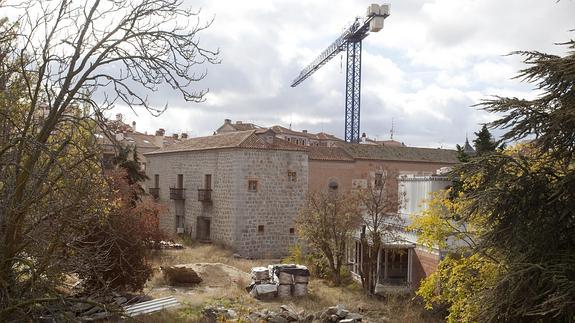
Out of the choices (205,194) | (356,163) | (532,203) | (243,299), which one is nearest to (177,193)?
(205,194)

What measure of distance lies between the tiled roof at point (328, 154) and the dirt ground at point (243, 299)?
1113 centimetres

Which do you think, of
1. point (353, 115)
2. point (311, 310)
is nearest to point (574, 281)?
point (311, 310)

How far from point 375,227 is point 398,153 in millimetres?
18518

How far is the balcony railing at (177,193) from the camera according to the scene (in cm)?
3228

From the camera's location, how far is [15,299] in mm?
6707

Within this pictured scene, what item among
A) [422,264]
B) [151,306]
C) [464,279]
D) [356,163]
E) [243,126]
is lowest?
[151,306]

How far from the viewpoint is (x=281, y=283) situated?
1880 centimetres

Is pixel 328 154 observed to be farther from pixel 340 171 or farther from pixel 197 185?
pixel 197 185

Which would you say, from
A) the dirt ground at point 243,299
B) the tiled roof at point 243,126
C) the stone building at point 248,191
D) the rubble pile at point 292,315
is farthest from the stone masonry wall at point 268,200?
the tiled roof at point 243,126

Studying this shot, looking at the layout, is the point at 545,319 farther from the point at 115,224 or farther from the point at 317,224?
the point at 317,224

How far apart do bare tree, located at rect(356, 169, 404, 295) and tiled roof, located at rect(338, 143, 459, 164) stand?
13.9m

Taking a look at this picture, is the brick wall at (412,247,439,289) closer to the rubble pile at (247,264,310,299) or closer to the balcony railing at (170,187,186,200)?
the rubble pile at (247,264,310,299)

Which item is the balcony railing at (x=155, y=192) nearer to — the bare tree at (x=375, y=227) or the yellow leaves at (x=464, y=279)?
the bare tree at (x=375, y=227)

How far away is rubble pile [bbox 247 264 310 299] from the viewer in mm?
Result: 18516
